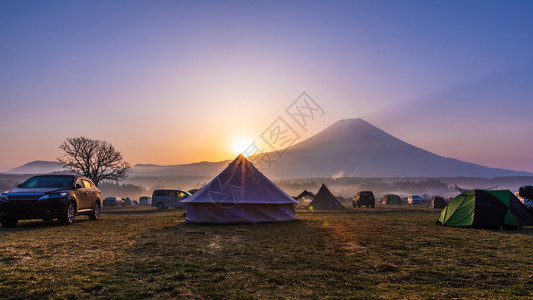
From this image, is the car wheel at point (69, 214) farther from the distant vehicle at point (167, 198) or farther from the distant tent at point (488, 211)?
the distant vehicle at point (167, 198)

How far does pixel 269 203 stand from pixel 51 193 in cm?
920

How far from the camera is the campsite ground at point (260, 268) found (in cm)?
518

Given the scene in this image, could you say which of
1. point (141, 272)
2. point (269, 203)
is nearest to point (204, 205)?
point (269, 203)

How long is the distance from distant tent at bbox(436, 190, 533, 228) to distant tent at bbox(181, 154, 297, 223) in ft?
25.7

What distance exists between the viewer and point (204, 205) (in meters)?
16.8

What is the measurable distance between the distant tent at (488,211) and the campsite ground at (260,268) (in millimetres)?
4747

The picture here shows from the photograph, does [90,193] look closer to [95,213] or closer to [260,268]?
[95,213]

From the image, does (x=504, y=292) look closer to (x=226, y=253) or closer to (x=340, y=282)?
(x=340, y=282)

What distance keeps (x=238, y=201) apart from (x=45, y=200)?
25.9ft

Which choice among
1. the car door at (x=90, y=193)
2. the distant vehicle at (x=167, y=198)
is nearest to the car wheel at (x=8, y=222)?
the car door at (x=90, y=193)

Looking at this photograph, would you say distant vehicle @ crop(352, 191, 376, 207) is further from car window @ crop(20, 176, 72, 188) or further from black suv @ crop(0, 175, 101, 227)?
car window @ crop(20, 176, 72, 188)

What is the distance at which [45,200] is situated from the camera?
44.0 ft

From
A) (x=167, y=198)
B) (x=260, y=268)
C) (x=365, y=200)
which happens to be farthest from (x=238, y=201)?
(x=365, y=200)

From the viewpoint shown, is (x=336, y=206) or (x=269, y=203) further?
(x=336, y=206)
